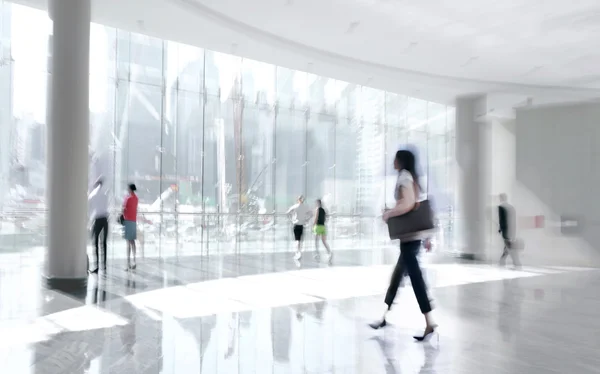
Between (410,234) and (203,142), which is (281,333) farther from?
(203,142)

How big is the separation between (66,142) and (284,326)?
4.34 m

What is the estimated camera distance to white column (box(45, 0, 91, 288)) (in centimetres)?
706

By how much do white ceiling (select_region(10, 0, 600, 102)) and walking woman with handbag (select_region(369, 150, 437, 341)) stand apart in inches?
161

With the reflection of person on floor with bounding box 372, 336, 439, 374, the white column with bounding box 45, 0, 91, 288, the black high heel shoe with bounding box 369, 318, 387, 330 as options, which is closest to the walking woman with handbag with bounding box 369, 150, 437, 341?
the reflection of person on floor with bounding box 372, 336, 439, 374

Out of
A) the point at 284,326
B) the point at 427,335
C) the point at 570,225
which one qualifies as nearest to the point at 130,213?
the point at 284,326

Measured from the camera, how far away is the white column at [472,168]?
523 inches

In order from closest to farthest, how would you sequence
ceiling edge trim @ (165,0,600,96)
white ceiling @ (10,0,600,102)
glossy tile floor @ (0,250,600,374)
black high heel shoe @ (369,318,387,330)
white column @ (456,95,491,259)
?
glossy tile floor @ (0,250,600,374), black high heel shoe @ (369,318,387,330), white ceiling @ (10,0,600,102), ceiling edge trim @ (165,0,600,96), white column @ (456,95,491,259)

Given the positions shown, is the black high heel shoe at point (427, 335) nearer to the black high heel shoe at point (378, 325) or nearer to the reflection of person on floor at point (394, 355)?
the reflection of person on floor at point (394, 355)

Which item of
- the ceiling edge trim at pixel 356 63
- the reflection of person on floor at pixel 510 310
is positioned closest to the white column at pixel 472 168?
the ceiling edge trim at pixel 356 63

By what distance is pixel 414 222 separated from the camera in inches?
175

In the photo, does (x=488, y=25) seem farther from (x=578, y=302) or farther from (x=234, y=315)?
(x=234, y=315)

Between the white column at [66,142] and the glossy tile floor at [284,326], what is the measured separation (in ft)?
1.60

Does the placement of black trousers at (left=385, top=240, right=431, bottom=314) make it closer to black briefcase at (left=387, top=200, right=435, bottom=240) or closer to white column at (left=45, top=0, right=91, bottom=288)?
black briefcase at (left=387, top=200, right=435, bottom=240)

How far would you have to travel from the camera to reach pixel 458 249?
44.0ft
